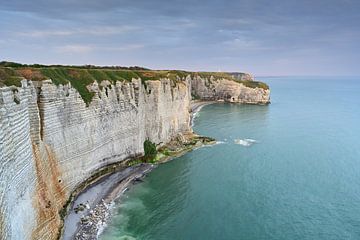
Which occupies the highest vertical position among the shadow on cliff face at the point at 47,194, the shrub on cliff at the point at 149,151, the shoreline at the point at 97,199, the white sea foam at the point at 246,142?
the shadow on cliff face at the point at 47,194

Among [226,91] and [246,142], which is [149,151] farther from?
[226,91]

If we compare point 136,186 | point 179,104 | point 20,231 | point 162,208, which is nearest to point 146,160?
point 136,186

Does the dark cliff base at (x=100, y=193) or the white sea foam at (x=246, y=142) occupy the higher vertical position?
the dark cliff base at (x=100, y=193)

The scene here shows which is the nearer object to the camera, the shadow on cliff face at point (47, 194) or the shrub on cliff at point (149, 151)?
the shadow on cliff face at point (47, 194)

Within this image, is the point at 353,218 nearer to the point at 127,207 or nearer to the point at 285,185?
the point at 285,185

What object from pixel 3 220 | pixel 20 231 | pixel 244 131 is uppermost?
pixel 3 220

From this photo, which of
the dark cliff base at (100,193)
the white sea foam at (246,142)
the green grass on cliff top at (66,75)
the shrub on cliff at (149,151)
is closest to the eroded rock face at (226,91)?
the white sea foam at (246,142)

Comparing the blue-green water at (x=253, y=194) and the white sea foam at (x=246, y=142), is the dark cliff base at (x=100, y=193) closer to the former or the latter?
the blue-green water at (x=253, y=194)

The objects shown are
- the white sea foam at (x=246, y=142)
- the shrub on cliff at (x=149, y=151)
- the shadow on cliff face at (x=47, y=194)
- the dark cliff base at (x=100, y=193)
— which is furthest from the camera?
the white sea foam at (x=246, y=142)
